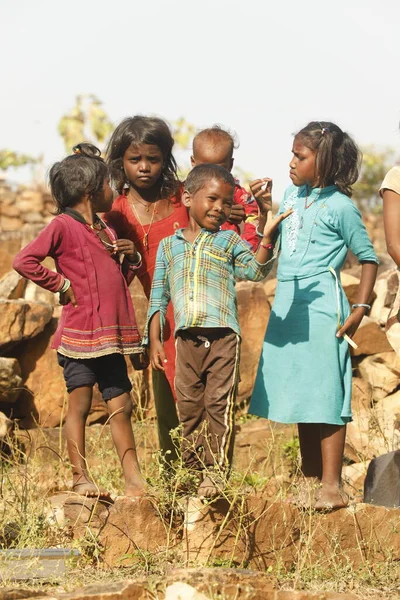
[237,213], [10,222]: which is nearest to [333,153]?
[237,213]

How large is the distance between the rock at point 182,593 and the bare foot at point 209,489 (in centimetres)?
62

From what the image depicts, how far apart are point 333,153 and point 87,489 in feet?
6.44

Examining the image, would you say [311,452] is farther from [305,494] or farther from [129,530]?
[129,530]

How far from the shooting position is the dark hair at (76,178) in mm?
4566

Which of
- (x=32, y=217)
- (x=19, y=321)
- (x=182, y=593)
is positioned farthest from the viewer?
(x=32, y=217)

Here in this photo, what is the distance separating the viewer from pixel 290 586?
399 centimetres

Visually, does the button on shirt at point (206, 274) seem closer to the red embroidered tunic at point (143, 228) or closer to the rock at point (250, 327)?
the red embroidered tunic at point (143, 228)

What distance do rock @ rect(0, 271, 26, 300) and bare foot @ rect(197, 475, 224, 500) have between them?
11.7 ft

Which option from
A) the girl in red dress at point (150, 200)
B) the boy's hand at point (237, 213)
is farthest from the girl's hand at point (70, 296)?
the boy's hand at point (237, 213)

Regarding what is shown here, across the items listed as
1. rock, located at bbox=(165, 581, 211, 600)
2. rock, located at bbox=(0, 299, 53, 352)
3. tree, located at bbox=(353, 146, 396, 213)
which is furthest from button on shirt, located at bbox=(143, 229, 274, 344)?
tree, located at bbox=(353, 146, 396, 213)

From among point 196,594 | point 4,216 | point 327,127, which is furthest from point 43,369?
point 4,216

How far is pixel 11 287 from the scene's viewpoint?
7406 millimetres

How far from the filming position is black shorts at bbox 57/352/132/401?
4371 mm

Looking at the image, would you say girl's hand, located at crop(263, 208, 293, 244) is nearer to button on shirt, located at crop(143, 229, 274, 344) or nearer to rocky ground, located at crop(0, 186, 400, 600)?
button on shirt, located at crop(143, 229, 274, 344)
